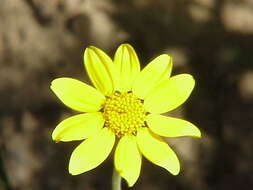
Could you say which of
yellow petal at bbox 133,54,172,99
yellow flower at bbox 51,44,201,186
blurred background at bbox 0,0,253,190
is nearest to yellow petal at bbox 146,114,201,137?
yellow flower at bbox 51,44,201,186

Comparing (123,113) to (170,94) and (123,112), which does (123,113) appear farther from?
(170,94)

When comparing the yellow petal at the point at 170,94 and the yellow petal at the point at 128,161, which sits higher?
the yellow petal at the point at 170,94

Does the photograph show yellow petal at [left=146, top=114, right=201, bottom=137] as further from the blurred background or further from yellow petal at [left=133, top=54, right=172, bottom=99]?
the blurred background

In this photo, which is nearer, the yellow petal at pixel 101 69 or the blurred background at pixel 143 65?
the yellow petal at pixel 101 69

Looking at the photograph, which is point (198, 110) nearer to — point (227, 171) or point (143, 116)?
point (227, 171)

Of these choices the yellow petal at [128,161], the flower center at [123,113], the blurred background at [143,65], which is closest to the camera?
the yellow petal at [128,161]

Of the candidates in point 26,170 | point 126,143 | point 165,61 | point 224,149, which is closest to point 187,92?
point 165,61

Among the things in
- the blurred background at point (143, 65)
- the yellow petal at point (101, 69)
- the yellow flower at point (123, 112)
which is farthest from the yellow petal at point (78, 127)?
the blurred background at point (143, 65)

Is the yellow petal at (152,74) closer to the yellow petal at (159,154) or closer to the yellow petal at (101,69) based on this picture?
the yellow petal at (101,69)
